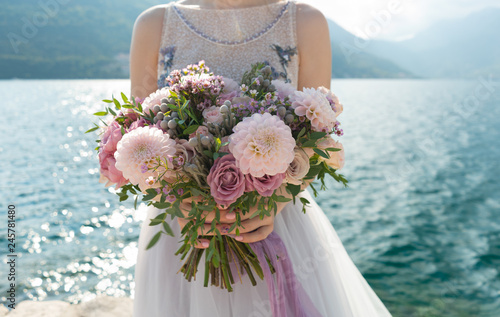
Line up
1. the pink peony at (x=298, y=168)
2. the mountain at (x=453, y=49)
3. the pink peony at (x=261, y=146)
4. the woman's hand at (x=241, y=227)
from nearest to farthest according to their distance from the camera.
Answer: the pink peony at (x=261, y=146) → the pink peony at (x=298, y=168) → the woman's hand at (x=241, y=227) → the mountain at (x=453, y=49)

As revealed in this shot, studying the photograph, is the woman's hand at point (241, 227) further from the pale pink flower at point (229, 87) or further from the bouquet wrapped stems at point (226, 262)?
the pale pink flower at point (229, 87)

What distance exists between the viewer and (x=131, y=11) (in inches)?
3898

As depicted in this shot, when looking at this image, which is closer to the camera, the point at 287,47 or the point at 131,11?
the point at 287,47

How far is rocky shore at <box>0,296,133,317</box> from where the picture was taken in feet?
13.3

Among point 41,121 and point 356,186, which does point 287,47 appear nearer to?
point 356,186

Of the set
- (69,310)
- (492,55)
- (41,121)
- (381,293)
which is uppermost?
(492,55)

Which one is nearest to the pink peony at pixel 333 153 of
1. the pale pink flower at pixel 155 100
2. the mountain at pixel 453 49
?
the pale pink flower at pixel 155 100

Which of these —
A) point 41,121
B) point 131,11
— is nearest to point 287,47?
point 41,121

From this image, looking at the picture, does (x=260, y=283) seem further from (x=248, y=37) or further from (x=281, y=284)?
(x=248, y=37)

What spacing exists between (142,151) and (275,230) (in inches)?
39.3

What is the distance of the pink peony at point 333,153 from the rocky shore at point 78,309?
10.8 ft

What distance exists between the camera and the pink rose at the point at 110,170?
1.58 metres

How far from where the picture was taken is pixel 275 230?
6.95ft

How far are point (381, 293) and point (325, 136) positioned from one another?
5.01 meters
